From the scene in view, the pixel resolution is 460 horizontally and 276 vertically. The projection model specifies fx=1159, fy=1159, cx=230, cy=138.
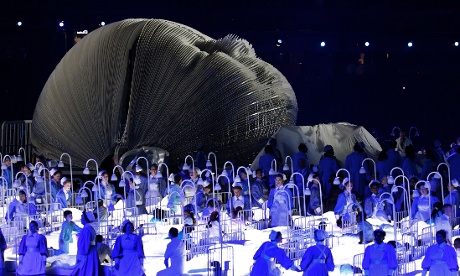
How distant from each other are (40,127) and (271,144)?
7.34 metres

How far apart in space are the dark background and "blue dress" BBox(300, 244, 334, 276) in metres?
24.7

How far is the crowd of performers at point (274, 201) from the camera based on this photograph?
15867 mm

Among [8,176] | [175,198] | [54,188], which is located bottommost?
[175,198]

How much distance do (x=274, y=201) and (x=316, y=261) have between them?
16.0 ft

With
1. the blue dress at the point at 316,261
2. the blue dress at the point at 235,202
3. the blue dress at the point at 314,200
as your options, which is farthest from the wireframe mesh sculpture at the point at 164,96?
the blue dress at the point at 316,261

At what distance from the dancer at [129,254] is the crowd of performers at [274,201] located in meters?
0.01

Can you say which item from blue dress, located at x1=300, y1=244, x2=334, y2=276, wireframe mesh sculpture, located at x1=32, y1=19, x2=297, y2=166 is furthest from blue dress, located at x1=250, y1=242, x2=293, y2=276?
wireframe mesh sculpture, located at x1=32, y1=19, x2=297, y2=166

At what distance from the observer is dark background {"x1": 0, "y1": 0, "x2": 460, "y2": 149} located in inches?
1599

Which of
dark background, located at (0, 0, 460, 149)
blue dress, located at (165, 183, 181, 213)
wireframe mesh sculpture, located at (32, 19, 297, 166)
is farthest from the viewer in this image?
dark background, located at (0, 0, 460, 149)

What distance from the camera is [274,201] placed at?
2052cm

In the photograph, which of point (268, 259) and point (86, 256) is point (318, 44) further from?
point (268, 259)

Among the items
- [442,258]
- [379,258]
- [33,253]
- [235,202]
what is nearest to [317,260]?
[379,258]

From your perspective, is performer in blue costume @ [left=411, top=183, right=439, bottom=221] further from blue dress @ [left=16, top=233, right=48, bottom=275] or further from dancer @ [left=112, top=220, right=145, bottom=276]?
blue dress @ [left=16, top=233, right=48, bottom=275]

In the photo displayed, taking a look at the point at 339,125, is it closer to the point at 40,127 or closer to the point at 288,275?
the point at 40,127
